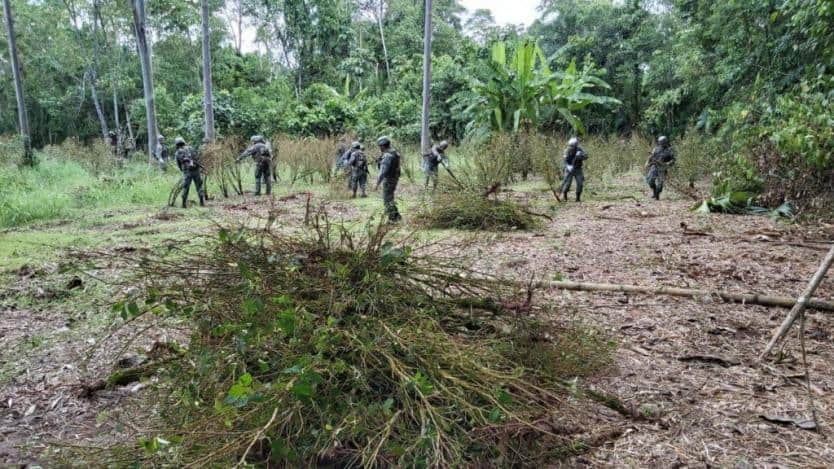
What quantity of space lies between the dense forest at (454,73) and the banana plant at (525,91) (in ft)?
0.16

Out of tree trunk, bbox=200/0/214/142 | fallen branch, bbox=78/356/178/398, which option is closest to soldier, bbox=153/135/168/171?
tree trunk, bbox=200/0/214/142

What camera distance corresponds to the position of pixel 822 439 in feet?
8.17

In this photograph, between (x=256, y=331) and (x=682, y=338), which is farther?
(x=682, y=338)

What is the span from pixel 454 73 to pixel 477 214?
1694cm

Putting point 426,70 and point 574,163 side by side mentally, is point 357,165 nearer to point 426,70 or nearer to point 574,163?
point 574,163

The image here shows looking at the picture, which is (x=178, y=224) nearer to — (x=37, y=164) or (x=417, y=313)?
(x=417, y=313)

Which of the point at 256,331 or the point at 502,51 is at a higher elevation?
the point at 502,51

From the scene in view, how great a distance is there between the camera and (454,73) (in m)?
23.5

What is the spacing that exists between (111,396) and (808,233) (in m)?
7.78

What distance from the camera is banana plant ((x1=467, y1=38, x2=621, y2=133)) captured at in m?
15.1

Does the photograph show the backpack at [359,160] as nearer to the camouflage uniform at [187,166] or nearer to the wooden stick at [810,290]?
the camouflage uniform at [187,166]

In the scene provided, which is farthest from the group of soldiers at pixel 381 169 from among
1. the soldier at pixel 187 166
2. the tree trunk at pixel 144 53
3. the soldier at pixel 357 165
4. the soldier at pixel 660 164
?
the tree trunk at pixel 144 53

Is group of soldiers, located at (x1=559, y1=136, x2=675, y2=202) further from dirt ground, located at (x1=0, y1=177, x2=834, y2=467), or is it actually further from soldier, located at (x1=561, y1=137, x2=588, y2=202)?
dirt ground, located at (x1=0, y1=177, x2=834, y2=467)

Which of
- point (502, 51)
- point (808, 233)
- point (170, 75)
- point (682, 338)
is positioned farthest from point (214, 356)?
point (170, 75)
